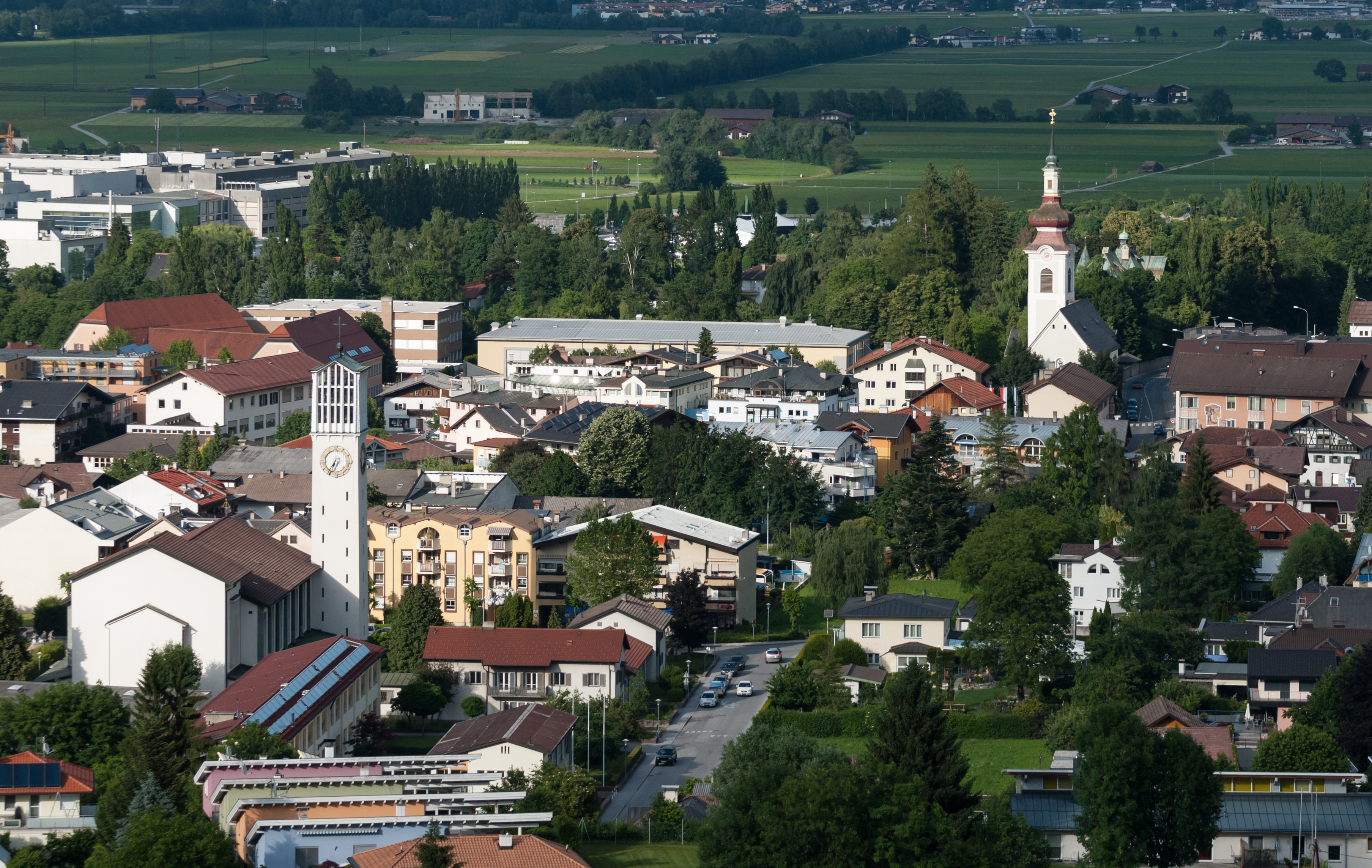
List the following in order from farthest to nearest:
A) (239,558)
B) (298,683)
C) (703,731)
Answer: (239,558) → (703,731) → (298,683)

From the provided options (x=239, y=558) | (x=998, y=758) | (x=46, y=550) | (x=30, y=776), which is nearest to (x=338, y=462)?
(x=239, y=558)

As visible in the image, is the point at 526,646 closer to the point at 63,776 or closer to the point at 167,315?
the point at 63,776

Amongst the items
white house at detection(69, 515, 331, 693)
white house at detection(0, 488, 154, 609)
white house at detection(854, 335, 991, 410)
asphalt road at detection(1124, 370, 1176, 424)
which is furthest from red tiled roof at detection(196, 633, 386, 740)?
asphalt road at detection(1124, 370, 1176, 424)

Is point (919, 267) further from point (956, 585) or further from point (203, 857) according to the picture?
point (203, 857)

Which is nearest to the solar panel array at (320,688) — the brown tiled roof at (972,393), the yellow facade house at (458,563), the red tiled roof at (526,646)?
the red tiled roof at (526,646)

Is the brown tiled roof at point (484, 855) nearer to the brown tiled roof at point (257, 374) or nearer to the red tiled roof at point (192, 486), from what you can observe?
the red tiled roof at point (192, 486)

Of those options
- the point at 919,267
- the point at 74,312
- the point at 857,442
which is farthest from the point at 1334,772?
the point at 74,312

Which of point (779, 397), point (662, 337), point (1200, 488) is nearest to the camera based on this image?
point (1200, 488)
